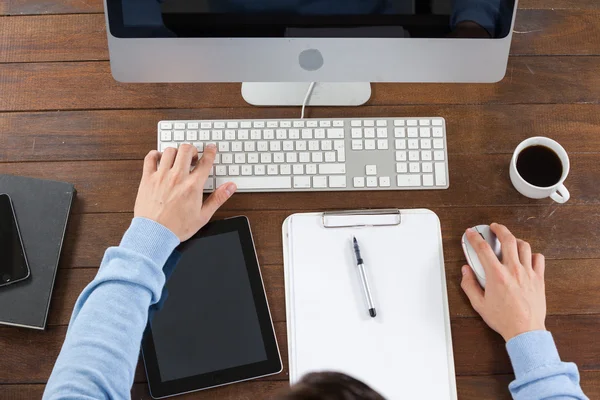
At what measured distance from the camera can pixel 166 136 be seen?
988 millimetres

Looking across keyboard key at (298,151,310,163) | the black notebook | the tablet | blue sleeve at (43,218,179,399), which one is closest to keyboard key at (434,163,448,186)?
keyboard key at (298,151,310,163)

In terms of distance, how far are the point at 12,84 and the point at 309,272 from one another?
60 cm

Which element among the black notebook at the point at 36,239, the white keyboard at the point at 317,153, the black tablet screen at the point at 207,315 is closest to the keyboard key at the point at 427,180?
the white keyboard at the point at 317,153

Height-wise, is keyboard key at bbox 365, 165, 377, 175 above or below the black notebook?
above

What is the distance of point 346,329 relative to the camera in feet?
3.03

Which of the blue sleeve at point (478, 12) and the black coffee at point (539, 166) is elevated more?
the blue sleeve at point (478, 12)

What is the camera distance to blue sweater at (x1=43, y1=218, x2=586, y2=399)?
31.5 inches

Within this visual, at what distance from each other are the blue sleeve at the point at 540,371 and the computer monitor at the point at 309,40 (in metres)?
0.41

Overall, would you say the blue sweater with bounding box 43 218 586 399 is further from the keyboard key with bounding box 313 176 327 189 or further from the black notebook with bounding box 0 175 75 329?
the keyboard key with bounding box 313 176 327 189

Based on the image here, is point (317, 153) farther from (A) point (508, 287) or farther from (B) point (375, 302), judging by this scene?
(A) point (508, 287)

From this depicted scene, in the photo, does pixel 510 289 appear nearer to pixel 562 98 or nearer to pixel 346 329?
pixel 346 329

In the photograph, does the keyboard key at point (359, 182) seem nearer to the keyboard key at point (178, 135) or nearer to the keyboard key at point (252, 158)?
the keyboard key at point (252, 158)

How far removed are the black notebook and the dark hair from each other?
0.50 m

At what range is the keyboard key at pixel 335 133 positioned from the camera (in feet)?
3.27
